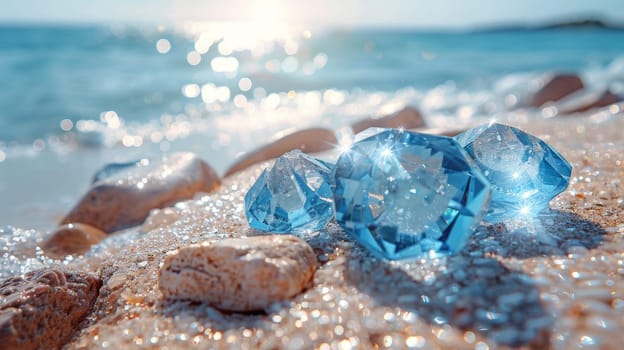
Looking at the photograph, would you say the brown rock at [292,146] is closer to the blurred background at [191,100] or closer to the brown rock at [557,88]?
the blurred background at [191,100]

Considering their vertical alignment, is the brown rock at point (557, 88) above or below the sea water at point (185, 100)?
below

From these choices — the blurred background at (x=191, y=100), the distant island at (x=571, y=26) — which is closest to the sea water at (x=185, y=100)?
the blurred background at (x=191, y=100)

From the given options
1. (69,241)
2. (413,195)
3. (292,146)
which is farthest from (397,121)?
(413,195)

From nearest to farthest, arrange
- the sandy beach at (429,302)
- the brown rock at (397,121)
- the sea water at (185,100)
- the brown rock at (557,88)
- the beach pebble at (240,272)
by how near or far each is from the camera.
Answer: the sandy beach at (429,302) < the beach pebble at (240,272) < the brown rock at (397,121) < the sea water at (185,100) < the brown rock at (557,88)

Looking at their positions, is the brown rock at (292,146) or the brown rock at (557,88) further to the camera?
the brown rock at (557,88)

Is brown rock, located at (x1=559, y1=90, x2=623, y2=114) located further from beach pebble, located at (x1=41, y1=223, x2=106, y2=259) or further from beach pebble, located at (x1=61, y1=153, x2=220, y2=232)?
A: beach pebble, located at (x1=41, y1=223, x2=106, y2=259)

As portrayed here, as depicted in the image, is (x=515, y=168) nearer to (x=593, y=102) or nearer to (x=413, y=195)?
(x=413, y=195)
